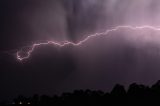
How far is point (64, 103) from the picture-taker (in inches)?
1433

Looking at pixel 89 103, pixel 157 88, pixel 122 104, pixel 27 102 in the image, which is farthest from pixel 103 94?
pixel 27 102

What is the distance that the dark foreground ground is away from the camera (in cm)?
2916

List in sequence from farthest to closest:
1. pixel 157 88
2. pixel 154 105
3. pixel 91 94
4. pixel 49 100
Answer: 1. pixel 49 100
2. pixel 91 94
3. pixel 157 88
4. pixel 154 105

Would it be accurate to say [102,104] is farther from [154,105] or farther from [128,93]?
[154,105]

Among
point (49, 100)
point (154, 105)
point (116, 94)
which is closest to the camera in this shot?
point (154, 105)

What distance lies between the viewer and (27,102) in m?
42.4

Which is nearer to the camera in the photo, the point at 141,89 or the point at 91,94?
the point at 141,89

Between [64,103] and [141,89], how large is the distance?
8733 mm

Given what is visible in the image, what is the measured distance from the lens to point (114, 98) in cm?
3198

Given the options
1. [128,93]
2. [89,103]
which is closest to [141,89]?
[128,93]

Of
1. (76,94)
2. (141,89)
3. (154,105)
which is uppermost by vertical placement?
(76,94)

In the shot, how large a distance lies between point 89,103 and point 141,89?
540cm

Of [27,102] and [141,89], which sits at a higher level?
[27,102]

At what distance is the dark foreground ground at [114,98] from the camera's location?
29.2 m
